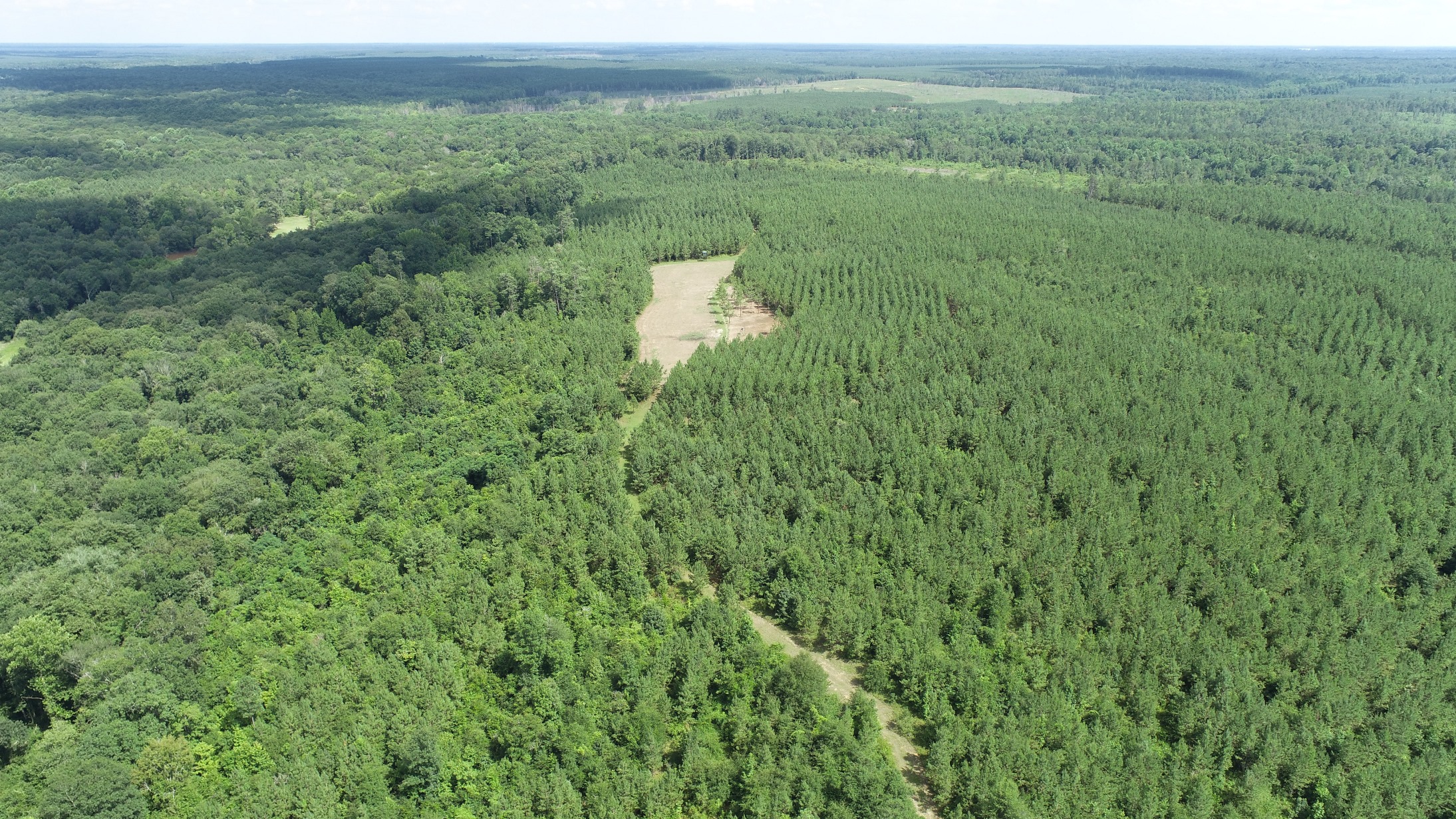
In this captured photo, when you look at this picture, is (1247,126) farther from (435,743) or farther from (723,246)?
(435,743)

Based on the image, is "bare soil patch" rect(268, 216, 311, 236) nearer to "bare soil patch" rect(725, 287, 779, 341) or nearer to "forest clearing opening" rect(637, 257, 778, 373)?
"forest clearing opening" rect(637, 257, 778, 373)

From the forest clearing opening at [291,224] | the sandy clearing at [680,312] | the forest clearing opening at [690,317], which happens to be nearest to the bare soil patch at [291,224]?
the forest clearing opening at [291,224]

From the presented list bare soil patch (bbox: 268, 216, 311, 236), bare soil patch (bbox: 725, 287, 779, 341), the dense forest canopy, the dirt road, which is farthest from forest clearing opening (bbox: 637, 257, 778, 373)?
bare soil patch (bbox: 268, 216, 311, 236)

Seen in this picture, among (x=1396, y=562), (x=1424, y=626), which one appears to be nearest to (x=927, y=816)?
(x=1424, y=626)

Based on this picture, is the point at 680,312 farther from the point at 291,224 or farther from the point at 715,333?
the point at 291,224

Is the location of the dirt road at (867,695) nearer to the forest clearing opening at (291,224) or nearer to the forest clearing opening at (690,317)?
the forest clearing opening at (690,317)
